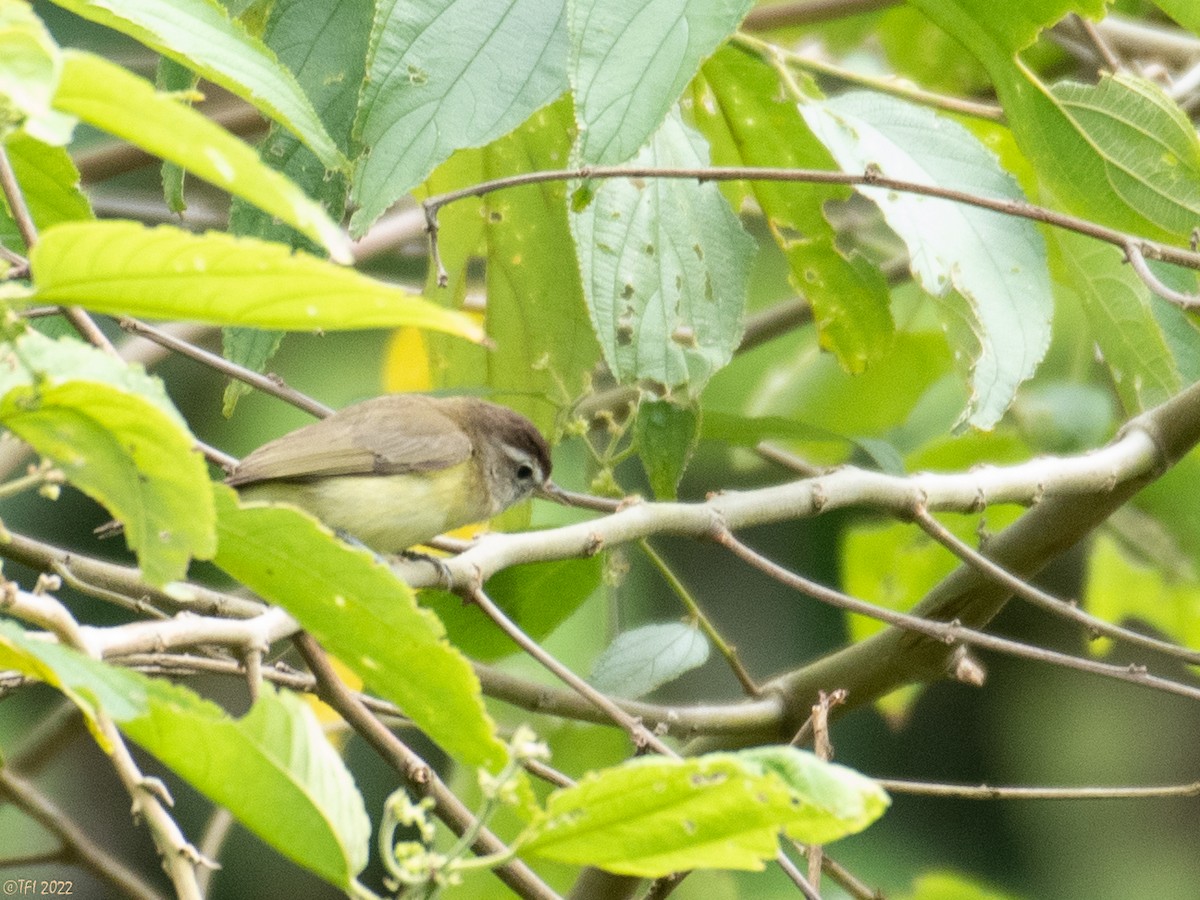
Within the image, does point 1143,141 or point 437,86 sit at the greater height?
point 1143,141

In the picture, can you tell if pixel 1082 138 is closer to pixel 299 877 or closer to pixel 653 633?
pixel 653 633

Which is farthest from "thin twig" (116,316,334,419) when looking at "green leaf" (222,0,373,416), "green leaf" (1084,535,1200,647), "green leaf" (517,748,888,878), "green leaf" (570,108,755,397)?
"green leaf" (1084,535,1200,647)

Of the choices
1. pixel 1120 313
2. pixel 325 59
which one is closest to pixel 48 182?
pixel 325 59

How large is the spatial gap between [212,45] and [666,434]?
1.43 m

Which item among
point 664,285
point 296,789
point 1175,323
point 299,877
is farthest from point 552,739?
point 299,877

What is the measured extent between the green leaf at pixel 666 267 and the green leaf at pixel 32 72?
160 centimetres

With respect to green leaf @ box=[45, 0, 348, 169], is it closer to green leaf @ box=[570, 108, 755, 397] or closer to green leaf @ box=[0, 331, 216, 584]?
green leaf @ box=[0, 331, 216, 584]

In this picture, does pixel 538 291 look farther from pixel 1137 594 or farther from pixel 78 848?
pixel 1137 594

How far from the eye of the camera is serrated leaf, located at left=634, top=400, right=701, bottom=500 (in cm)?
278

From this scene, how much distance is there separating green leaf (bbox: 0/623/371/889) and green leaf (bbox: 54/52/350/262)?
0.38 m

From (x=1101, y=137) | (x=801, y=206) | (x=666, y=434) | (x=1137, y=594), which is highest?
(x=1101, y=137)

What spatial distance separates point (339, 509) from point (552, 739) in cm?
83

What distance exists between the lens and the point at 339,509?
3.84 m

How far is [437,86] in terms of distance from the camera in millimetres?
2182
